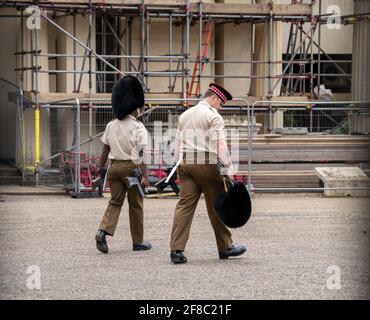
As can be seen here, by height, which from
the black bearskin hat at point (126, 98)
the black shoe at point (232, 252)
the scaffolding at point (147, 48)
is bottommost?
the black shoe at point (232, 252)

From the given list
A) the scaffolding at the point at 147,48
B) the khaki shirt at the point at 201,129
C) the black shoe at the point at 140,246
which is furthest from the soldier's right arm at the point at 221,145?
the scaffolding at the point at 147,48

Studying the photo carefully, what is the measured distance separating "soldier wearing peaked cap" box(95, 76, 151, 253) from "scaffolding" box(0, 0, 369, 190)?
916cm

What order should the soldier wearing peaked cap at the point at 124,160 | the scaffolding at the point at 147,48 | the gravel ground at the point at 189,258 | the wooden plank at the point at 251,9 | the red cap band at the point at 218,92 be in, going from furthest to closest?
the wooden plank at the point at 251,9, the scaffolding at the point at 147,48, the soldier wearing peaked cap at the point at 124,160, the red cap band at the point at 218,92, the gravel ground at the point at 189,258

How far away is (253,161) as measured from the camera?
72.6 ft

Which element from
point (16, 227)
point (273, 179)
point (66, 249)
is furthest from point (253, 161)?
point (66, 249)

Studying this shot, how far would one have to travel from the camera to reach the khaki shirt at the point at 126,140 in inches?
503

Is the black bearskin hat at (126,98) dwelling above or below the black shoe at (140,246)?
above

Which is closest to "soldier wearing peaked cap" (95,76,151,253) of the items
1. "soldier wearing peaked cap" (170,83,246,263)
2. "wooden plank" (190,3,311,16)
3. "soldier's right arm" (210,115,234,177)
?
"soldier wearing peaked cap" (170,83,246,263)

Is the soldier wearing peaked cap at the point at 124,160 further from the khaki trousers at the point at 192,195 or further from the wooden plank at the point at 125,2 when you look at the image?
the wooden plank at the point at 125,2

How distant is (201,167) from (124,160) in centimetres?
126

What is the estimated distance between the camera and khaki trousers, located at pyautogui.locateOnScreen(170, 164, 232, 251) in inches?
466

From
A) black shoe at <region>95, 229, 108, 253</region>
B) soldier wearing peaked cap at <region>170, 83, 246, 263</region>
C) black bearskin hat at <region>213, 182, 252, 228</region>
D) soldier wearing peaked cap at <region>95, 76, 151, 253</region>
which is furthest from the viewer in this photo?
soldier wearing peaked cap at <region>95, 76, 151, 253</region>

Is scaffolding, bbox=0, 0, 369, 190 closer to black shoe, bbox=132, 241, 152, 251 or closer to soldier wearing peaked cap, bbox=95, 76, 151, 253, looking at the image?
soldier wearing peaked cap, bbox=95, 76, 151, 253

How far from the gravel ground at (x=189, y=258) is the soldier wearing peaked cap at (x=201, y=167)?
0.29 m
